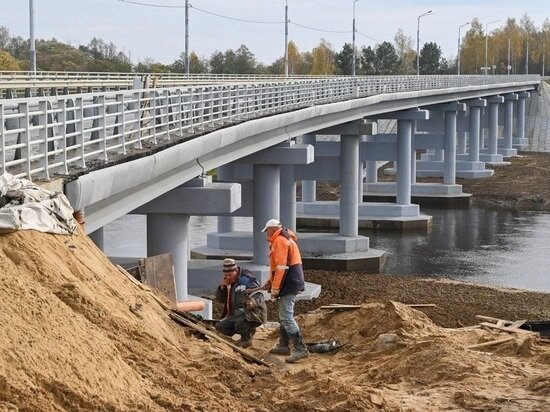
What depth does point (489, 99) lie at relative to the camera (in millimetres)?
84688

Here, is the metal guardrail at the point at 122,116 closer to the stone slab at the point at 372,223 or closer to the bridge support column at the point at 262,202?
the bridge support column at the point at 262,202

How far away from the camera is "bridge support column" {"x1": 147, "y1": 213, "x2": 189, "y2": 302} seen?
21703 mm

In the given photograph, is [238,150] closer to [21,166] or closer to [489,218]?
[21,166]

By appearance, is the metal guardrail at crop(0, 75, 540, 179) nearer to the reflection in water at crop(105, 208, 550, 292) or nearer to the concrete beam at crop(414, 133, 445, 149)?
the reflection in water at crop(105, 208, 550, 292)

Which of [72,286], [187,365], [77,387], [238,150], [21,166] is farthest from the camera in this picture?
[238,150]

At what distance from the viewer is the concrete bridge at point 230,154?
1347 centimetres

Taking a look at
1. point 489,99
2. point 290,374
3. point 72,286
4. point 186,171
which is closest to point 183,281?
point 186,171

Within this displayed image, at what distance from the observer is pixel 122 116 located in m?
15.2

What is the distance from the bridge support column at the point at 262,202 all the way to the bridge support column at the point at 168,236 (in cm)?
842

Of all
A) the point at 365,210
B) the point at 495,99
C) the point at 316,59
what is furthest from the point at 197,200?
the point at 316,59

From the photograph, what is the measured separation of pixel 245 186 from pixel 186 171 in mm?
12970

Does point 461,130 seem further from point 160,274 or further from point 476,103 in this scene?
point 160,274

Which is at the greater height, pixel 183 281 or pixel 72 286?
pixel 72 286

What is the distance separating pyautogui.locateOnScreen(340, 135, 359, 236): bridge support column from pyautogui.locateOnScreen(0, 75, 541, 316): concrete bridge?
5 cm
